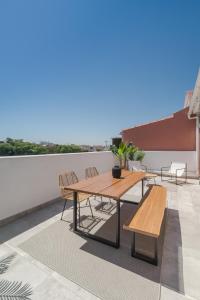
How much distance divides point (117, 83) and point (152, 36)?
11.4ft

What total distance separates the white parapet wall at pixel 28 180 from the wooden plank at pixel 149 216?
86.2 inches

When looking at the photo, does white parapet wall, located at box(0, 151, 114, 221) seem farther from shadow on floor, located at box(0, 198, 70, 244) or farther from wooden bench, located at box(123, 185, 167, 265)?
wooden bench, located at box(123, 185, 167, 265)

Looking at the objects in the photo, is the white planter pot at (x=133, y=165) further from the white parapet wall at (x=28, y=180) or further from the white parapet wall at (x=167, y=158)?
the white parapet wall at (x=28, y=180)

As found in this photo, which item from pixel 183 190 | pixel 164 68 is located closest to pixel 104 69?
pixel 164 68

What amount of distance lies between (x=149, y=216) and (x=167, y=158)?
708cm

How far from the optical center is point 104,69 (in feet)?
24.4

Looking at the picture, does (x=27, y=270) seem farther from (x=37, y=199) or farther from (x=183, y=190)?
(x=183, y=190)

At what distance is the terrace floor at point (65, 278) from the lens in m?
1.51

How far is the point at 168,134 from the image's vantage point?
908cm

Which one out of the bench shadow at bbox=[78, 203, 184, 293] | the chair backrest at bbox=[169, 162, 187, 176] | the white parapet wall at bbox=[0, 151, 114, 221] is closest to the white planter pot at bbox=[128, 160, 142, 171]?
the chair backrest at bbox=[169, 162, 187, 176]

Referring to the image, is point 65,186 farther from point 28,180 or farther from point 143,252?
point 143,252

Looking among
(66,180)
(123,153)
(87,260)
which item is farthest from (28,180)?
(123,153)

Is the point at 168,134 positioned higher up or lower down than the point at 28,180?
higher up

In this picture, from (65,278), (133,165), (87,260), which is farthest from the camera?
(133,165)
